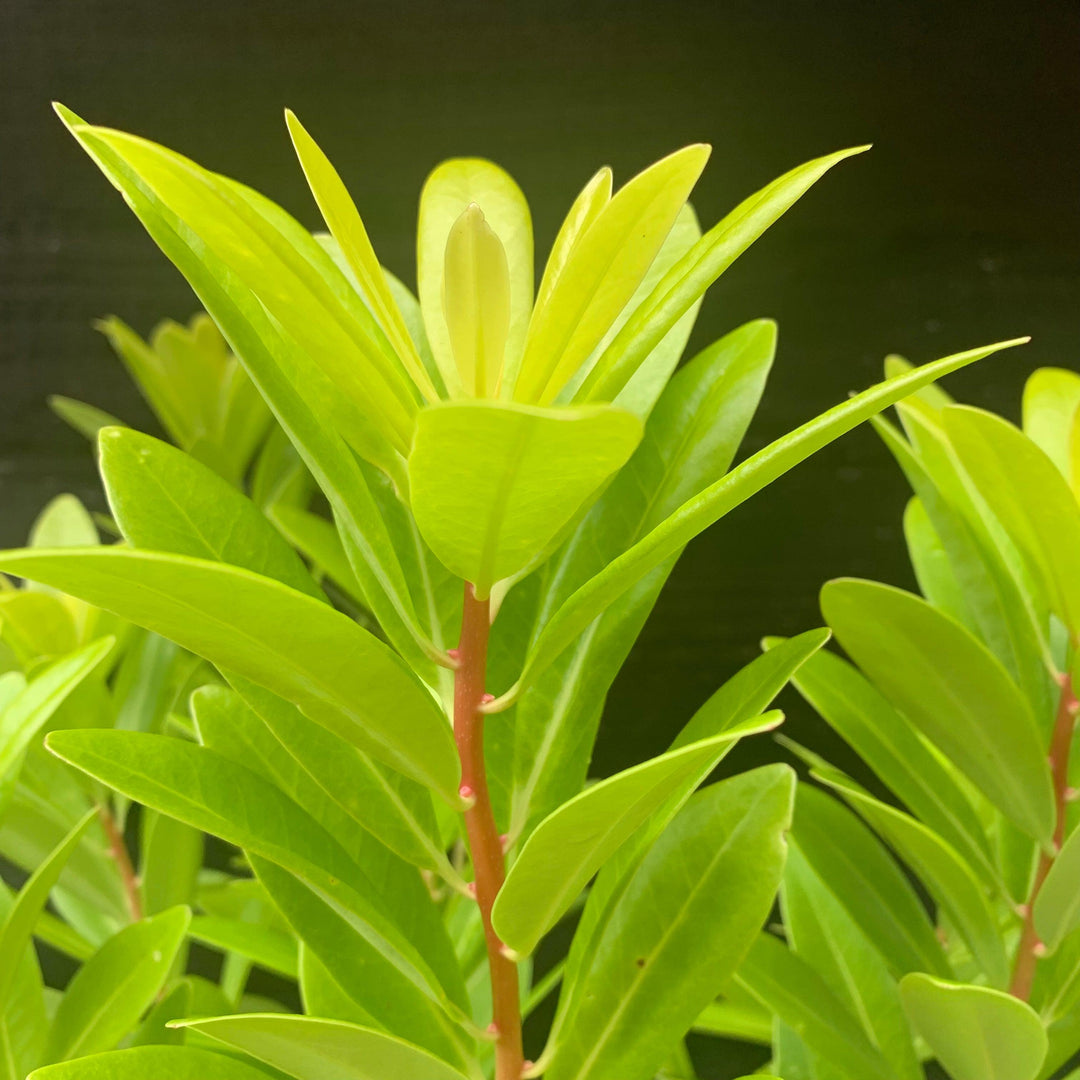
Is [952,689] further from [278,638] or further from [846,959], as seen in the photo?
[278,638]

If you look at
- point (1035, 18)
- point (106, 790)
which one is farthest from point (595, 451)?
point (1035, 18)

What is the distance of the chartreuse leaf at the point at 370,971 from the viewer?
38 centimetres

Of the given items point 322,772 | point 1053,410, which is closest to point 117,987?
point 322,772

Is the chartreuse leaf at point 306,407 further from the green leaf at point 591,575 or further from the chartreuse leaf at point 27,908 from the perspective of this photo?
the chartreuse leaf at point 27,908

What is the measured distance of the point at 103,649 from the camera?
0.42 metres

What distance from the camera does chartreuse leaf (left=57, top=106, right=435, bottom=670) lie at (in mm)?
310

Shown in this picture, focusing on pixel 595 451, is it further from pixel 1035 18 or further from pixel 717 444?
pixel 1035 18

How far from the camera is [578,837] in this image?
30cm

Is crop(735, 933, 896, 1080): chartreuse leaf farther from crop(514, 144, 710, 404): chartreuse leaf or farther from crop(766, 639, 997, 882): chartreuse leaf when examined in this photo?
crop(514, 144, 710, 404): chartreuse leaf

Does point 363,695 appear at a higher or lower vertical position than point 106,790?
higher

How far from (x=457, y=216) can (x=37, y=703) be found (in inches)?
10.8

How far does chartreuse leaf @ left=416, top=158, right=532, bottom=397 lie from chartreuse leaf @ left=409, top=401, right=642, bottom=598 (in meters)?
0.11

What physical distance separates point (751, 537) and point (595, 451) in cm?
86

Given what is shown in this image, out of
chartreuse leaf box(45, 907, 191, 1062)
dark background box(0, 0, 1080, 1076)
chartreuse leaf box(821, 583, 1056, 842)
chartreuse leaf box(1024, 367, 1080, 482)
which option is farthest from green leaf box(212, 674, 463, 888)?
dark background box(0, 0, 1080, 1076)
